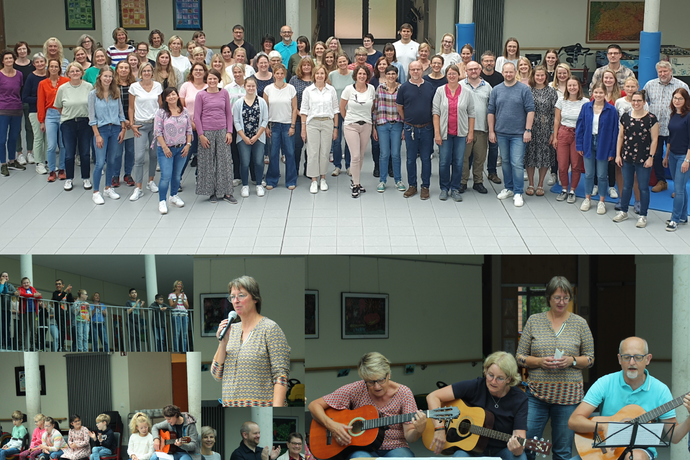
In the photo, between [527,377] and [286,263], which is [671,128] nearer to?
[527,377]

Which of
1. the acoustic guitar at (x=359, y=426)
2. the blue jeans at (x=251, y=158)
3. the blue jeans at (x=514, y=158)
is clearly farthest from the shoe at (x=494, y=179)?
the acoustic guitar at (x=359, y=426)

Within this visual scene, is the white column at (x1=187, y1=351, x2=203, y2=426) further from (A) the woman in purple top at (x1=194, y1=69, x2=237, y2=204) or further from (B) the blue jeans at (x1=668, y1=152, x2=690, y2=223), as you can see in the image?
(B) the blue jeans at (x1=668, y1=152, x2=690, y2=223)

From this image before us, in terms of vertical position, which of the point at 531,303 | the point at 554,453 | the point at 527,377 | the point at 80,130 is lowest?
the point at 554,453

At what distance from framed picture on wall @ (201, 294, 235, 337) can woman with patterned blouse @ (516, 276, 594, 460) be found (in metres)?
1.87

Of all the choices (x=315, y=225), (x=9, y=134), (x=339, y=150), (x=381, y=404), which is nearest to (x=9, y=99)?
(x=9, y=134)

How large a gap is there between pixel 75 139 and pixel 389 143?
11.8 feet

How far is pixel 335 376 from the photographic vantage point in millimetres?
5383

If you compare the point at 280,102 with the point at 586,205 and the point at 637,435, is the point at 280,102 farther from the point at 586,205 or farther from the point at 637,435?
the point at 637,435

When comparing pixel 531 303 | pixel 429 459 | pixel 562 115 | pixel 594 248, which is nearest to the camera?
pixel 429 459

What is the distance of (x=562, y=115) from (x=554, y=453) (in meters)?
4.92

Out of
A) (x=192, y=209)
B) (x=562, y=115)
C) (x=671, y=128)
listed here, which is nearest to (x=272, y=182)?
(x=192, y=209)

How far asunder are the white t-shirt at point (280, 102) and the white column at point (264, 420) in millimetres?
4951

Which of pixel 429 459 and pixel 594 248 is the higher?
pixel 594 248

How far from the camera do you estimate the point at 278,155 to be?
9.88 meters
